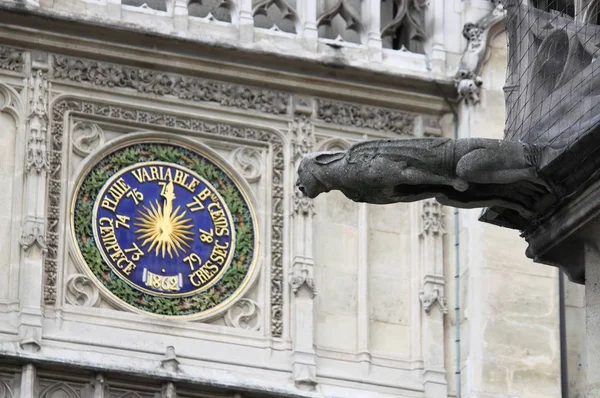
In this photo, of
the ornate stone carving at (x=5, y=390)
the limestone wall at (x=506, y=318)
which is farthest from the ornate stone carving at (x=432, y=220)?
the ornate stone carving at (x=5, y=390)

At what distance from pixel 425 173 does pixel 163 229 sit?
9.73m

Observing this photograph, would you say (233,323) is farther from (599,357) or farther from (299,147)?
(599,357)

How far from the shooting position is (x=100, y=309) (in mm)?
18297

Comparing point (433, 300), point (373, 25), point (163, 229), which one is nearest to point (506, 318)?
point (433, 300)

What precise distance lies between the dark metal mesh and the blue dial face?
9190mm

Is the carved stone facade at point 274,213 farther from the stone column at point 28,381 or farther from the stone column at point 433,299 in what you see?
the stone column at point 28,381

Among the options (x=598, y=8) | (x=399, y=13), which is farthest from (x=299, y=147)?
(x=598, y=8)

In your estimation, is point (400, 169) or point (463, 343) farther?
point (463, 343)

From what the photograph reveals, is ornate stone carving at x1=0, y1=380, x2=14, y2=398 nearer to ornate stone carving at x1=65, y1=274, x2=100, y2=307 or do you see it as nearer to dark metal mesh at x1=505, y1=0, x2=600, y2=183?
ornate stone carving at x1=65, y1=274, x2=100, y2=307

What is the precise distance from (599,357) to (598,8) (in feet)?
4.65

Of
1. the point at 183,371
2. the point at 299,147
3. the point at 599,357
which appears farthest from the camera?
the point at 299,147

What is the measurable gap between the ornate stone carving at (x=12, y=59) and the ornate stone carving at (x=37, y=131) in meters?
0.20

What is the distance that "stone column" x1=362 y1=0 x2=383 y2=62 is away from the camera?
64.8 feet

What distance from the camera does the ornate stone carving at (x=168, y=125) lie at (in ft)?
60.4
